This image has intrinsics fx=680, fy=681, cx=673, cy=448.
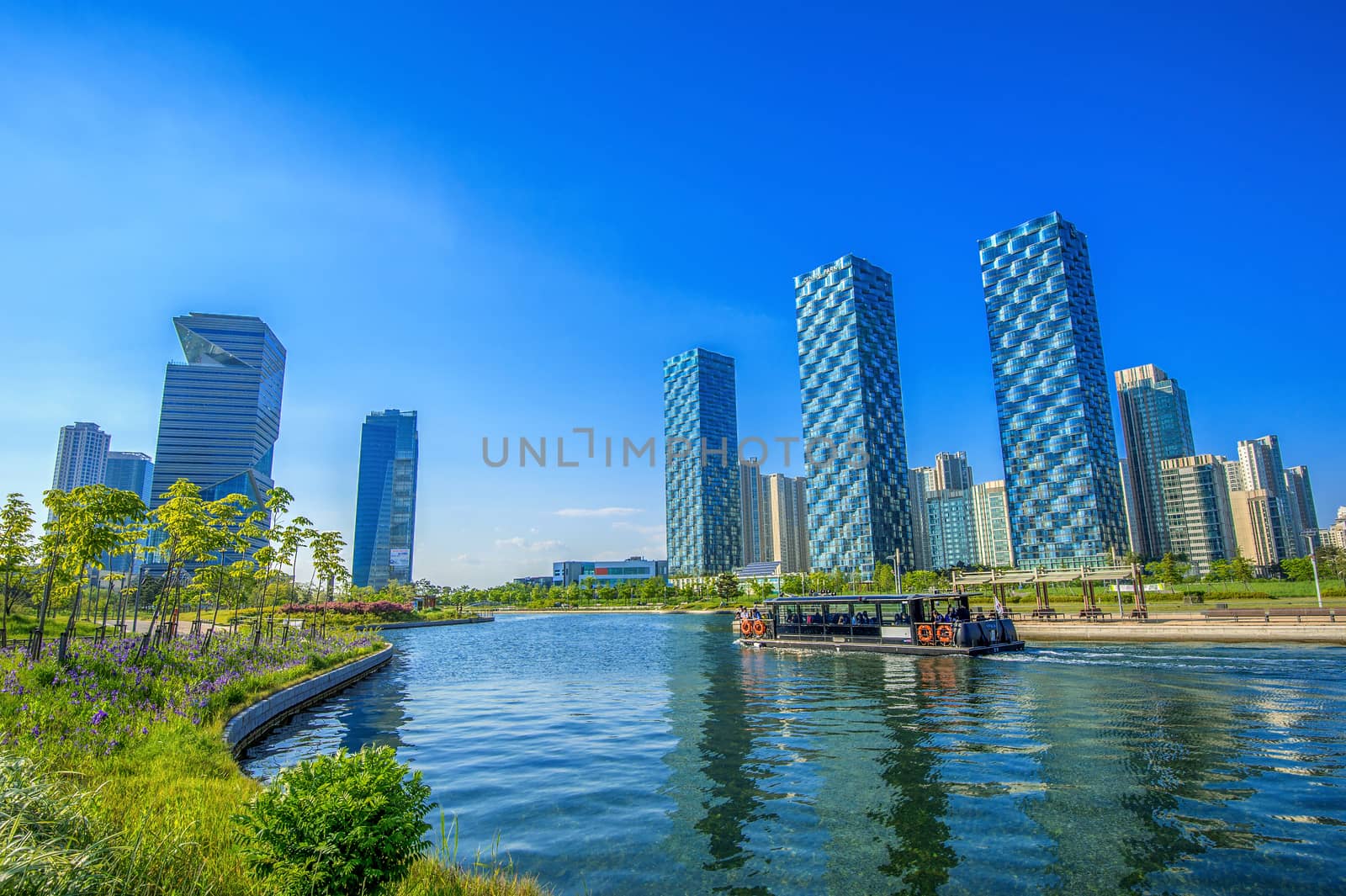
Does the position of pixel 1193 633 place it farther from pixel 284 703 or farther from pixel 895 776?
pixel 284 703

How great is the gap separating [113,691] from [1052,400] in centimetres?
16744

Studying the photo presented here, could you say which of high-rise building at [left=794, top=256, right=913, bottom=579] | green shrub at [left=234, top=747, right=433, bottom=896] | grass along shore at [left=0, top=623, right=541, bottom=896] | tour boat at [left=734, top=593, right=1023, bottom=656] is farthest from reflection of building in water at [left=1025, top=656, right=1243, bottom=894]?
high-rise building at [left=794, top=256, right=913, bottom=579]

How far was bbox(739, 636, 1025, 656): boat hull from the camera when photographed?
42250 millimetres

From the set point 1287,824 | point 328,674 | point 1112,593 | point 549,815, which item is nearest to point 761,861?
point 549,815

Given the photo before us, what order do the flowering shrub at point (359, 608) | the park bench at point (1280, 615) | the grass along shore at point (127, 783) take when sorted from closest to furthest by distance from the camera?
the grass along shore at point (127, 783)
the park bench at point (1280, 615)
the flowering shrub at point (359, 608)

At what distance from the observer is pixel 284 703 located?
81.8ft

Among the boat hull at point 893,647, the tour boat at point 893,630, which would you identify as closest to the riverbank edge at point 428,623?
the tour boat at point 893,630

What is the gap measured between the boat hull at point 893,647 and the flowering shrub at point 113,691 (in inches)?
1355

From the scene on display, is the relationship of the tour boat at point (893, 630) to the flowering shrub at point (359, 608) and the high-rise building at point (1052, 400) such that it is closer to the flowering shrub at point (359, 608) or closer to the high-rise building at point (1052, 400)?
the flowering shrub at point (359, 608)

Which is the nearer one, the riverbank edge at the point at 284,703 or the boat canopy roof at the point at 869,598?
the riverbank edge at the point at 284,703

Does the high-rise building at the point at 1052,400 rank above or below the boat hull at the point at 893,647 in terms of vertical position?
above

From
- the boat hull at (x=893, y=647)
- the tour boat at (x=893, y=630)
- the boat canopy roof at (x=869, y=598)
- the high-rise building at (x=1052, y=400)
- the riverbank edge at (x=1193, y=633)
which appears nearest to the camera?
the boat hull at (x=893, y=647)

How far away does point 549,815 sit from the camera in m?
13.9

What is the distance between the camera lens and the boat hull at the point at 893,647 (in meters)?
42.2
